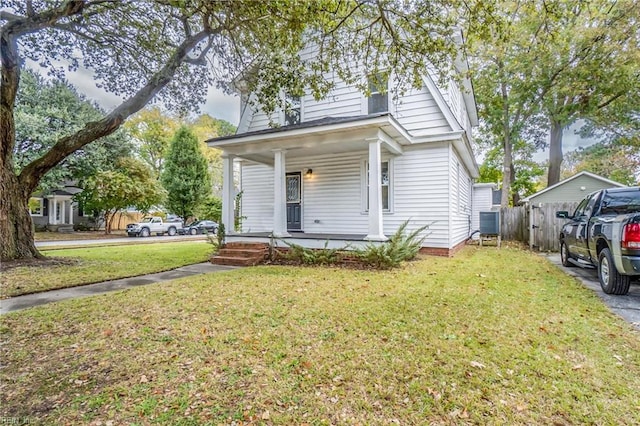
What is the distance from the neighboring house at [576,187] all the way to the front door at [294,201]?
13.5 m

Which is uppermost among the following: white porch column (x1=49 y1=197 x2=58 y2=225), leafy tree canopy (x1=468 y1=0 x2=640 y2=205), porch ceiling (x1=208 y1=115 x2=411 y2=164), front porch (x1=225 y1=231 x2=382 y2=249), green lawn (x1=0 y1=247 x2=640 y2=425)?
leafy tree canopy (x1=468 y1=0 x2=640 y2=205)

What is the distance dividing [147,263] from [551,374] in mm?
9001

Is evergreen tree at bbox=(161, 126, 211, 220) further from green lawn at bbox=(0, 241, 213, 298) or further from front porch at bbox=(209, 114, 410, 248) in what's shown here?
green lawn at bbox=(0, 241, 213, 298)

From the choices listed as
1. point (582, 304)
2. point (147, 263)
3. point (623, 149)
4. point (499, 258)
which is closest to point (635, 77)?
point (623, 149)

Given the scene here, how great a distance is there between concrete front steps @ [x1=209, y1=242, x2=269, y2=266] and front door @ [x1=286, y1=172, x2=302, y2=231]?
2.60 metres

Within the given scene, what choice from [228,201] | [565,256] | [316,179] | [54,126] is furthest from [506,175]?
[54,126]

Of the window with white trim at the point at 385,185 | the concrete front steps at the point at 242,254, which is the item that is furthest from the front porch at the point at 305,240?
the window with white trim at the point at 385,185

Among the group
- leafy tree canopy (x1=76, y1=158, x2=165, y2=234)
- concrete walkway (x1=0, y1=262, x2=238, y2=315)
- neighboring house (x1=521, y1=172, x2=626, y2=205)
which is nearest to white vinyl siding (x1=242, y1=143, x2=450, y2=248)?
concrete walkway (x1=0, y1=262, x2=238, y2=315)

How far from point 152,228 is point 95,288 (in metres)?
18.4

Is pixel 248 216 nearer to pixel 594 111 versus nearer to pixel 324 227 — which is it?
pixel 324 227

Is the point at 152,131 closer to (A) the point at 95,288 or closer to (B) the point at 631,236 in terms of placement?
(A) the point at 95,288

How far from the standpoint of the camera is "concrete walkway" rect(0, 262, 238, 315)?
4.70 metres

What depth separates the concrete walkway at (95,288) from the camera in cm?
470

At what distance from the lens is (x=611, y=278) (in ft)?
16.7
